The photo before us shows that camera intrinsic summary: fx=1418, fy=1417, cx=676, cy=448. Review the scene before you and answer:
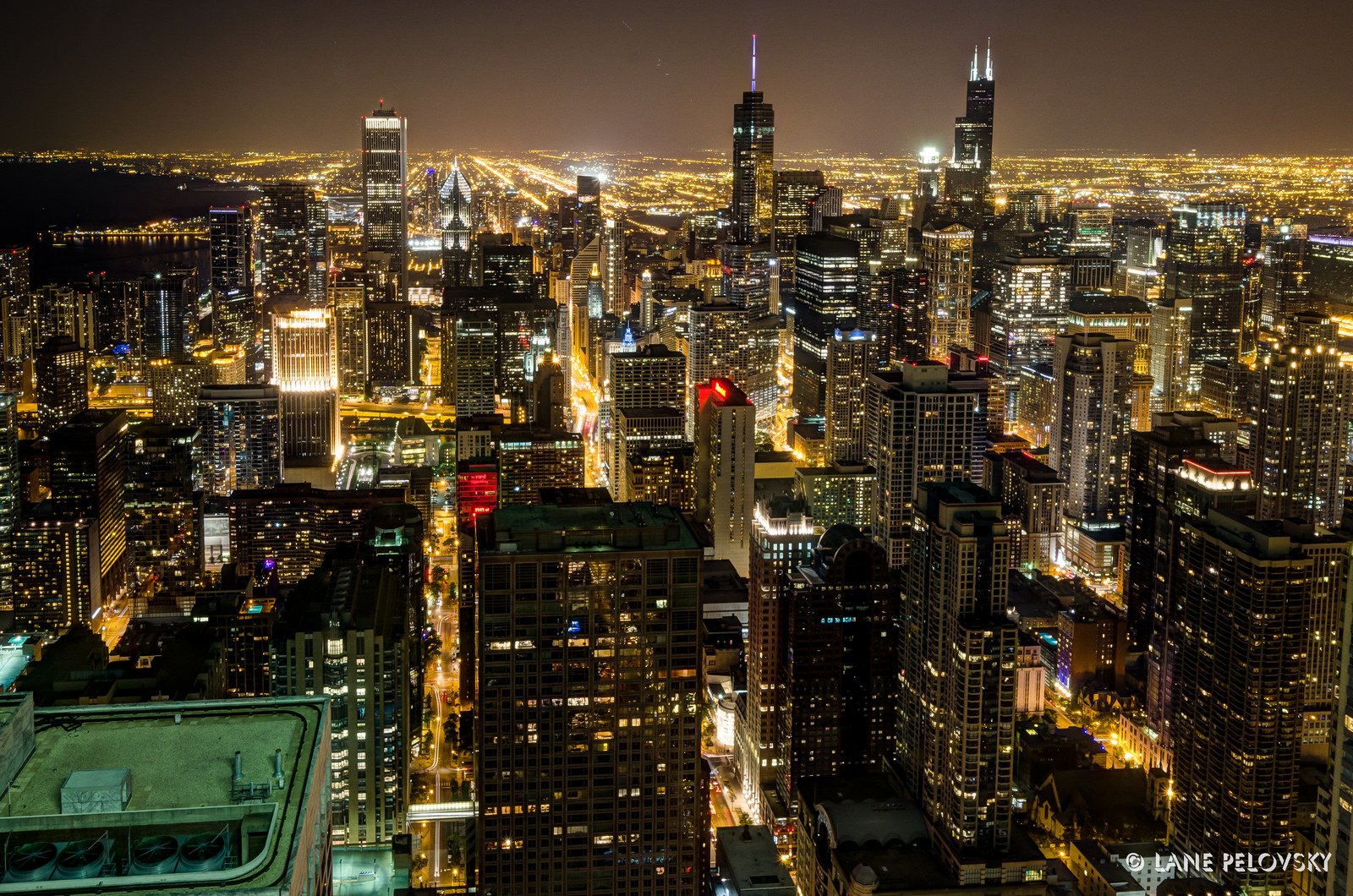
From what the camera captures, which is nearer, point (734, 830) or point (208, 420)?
point (734, 830)

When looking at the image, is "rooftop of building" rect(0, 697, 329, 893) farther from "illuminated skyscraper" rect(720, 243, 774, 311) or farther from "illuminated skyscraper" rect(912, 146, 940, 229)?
"illuminated skyscraper" rect(912, 146, 940, 229)

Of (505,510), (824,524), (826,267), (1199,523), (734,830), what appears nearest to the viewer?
(505,510)

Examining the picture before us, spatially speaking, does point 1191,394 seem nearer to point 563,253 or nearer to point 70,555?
point 563,253

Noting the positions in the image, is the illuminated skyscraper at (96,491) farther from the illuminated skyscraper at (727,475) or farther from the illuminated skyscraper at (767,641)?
the illuminated skyscraper at (767,641)

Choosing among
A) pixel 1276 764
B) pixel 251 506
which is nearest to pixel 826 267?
pixel 251 506

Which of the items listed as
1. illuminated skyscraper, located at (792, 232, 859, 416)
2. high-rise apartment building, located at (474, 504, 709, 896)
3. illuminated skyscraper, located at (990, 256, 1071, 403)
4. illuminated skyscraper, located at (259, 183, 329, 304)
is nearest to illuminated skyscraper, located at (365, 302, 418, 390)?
illuminated skyscraper, located at (259, 183, 329, 304)

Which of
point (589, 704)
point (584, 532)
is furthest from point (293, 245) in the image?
point (589, 704)

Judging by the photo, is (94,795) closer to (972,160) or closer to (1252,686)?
(1252,686)
